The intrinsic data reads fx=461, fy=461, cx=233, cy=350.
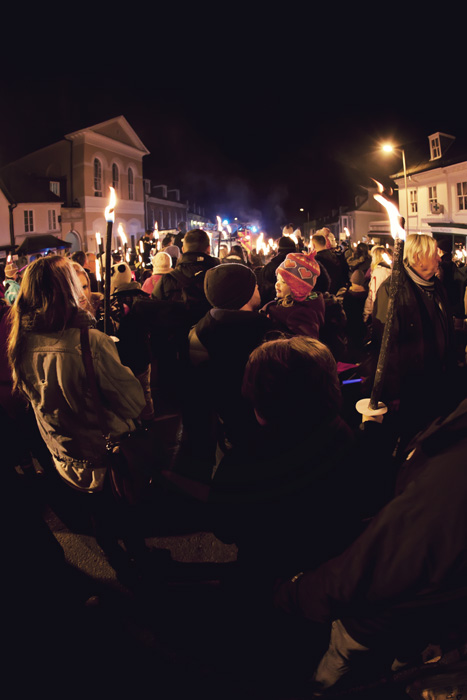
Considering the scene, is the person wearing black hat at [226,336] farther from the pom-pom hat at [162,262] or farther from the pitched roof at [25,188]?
the pitched roof at [25,188]

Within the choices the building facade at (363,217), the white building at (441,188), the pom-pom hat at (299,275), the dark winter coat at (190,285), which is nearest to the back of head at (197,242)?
the dark winter coat at (190,285)

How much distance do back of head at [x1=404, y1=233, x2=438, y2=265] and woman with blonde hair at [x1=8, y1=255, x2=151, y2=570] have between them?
8.06ft

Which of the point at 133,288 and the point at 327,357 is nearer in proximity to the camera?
the point at 327,357

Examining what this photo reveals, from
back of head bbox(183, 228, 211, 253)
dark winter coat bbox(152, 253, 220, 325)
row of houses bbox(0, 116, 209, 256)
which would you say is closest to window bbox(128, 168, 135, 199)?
row of houses bbox(0, 116, 209, 256)

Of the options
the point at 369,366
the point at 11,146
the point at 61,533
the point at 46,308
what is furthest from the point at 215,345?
the point at 11,146

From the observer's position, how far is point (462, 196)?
1061 inches

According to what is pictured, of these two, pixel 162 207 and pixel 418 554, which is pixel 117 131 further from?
pixel 418 554

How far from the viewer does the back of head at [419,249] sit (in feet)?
12.3

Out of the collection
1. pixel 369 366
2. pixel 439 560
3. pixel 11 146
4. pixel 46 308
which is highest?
pixel 11 146

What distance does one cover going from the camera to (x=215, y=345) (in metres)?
3.22

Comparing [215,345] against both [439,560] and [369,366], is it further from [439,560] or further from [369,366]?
[439,560]

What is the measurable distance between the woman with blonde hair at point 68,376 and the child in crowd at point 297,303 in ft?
4.74

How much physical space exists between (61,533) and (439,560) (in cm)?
362

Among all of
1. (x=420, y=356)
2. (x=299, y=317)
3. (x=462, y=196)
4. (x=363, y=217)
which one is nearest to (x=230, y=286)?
(x=299, y=317)
